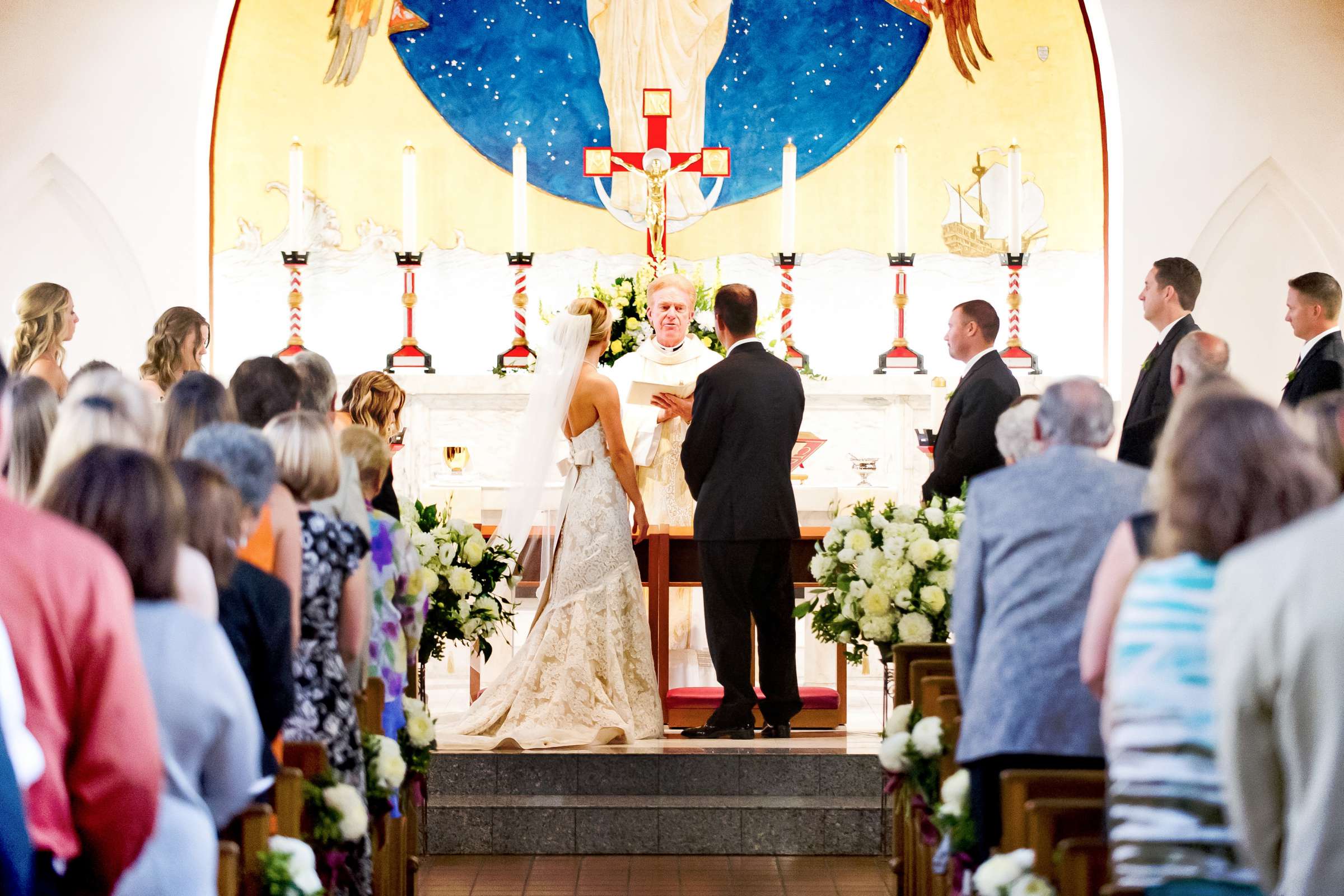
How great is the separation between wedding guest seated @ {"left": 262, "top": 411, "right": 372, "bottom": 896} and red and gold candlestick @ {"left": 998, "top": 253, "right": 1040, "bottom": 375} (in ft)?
19.4

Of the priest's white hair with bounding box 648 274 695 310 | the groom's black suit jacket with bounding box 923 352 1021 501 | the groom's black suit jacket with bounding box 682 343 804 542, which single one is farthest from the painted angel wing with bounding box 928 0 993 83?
the groom's black suit jacket with bounding box 682 343 804 542

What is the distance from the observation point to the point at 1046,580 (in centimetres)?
336

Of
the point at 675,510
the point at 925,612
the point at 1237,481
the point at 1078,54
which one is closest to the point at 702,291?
the point at 675,510

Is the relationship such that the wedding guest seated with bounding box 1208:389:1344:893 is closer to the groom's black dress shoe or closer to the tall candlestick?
the groom's black dress shoe

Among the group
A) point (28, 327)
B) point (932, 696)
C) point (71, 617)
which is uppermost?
point (28, 327)

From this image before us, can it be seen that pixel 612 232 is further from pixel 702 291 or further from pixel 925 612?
pixel 925 612

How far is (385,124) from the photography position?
1005cm

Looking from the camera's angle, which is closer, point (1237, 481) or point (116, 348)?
point (1237, 481)

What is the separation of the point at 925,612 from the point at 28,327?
3.43 meters

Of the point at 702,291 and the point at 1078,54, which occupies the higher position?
the point at 1078,54

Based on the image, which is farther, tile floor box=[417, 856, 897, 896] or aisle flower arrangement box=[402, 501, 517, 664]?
aisle flower arrangement box=[402, 501, 517, 664]

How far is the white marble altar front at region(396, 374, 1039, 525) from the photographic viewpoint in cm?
923

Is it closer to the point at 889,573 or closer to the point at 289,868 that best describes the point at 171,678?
the point at 289,868

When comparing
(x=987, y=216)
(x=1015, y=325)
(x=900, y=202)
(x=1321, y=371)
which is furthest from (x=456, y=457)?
(x=1321, y=371)
